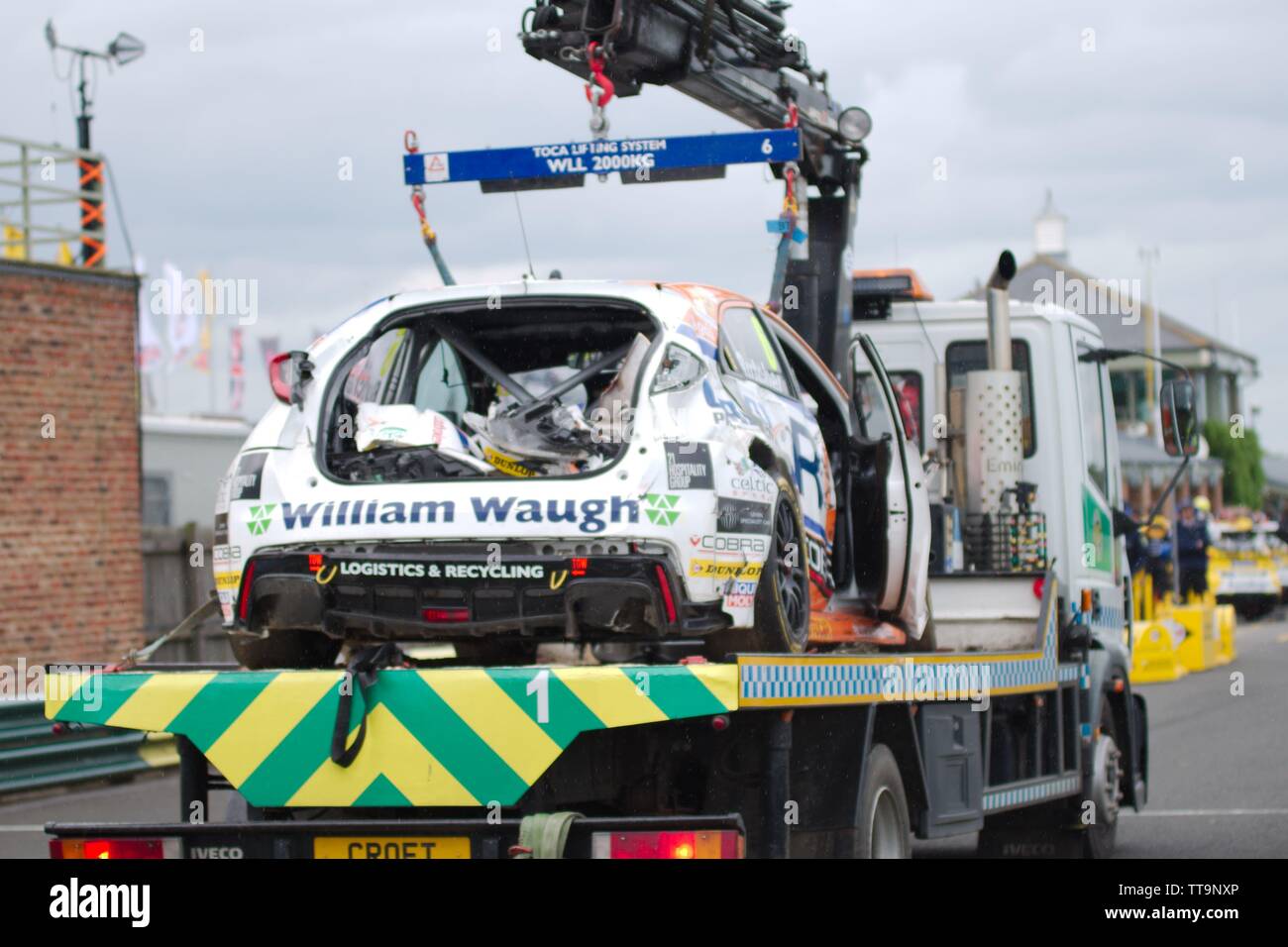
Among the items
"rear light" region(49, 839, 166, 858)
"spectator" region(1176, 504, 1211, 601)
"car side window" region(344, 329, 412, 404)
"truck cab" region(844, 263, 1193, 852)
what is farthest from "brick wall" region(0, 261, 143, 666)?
"spectator" region(1176, 504, 1211, 601)

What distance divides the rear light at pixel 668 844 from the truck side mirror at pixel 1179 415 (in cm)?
539

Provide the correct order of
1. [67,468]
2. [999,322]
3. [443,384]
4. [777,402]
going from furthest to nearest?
[67,468] → [999,322] → [443,384] → [777,402]

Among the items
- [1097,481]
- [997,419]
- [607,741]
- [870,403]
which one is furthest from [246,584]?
[1097,481]

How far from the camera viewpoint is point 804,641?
717 centimetres

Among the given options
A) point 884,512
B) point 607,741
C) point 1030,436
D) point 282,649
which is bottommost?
point 607,741

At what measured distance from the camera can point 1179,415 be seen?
10430 mm

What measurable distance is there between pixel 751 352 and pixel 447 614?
5.59 ft

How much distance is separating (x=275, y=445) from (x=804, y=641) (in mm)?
2046

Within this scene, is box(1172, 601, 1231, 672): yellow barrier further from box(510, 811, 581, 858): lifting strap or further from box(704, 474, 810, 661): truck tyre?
box(510, 811, 581, 858): lifting strap

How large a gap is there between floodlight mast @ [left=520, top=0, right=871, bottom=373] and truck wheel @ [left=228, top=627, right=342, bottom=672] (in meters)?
3.07

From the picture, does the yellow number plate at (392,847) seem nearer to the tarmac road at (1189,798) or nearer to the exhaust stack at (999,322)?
the tarmac road at (1189,798)

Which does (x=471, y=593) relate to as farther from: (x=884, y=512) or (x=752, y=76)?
(x=752, y=76)
